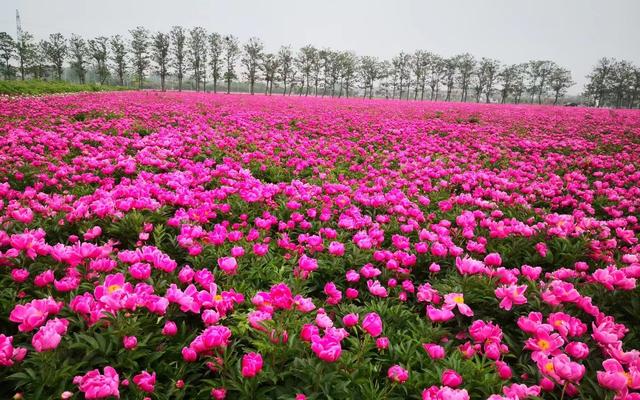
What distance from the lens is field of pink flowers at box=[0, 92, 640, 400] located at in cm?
197

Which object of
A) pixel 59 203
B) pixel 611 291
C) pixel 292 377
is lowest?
pixel 292 377

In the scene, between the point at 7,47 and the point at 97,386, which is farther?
the point at 7,47

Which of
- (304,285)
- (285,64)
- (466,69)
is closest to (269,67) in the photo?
(285,64)

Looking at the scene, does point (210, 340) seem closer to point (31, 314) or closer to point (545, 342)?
point (31, 314)

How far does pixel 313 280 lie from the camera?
11.5ft

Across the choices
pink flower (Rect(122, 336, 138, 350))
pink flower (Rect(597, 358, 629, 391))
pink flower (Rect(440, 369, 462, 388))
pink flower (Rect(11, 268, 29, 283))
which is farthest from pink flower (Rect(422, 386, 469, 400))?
pink flower (Rect(11, 268, 29, 283))

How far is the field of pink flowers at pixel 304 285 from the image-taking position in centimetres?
197

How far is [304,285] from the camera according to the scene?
3266 mm

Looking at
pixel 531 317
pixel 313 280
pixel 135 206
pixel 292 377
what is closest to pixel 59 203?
pixel 135 206

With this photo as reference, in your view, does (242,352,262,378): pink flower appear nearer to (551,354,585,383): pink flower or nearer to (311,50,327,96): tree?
(551,354,585,383): pink flower

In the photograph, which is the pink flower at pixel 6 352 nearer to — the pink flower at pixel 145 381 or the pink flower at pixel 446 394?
the pink flower at pixel 145 381

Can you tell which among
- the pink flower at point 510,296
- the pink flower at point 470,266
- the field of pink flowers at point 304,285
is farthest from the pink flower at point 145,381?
the pink flower at point 470,266

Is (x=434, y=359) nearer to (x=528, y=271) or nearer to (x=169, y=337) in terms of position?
(x=528, y=271)

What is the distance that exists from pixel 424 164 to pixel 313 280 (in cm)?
530
